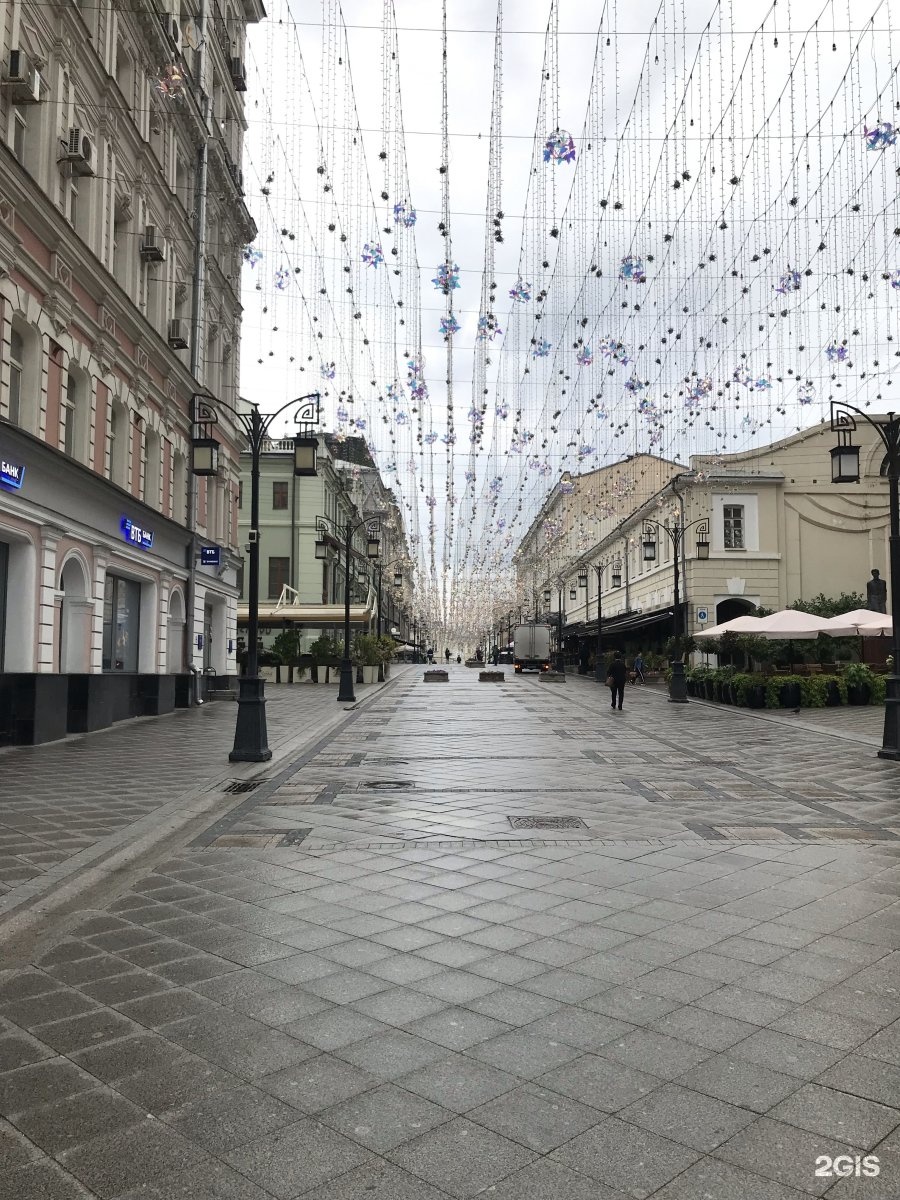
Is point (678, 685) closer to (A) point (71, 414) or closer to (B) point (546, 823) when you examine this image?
(A) point (71, 414)

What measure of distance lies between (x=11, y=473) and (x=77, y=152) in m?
7.17

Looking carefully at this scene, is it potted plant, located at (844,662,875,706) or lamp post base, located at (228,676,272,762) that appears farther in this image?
potted plant, located at (844,662,875,706)

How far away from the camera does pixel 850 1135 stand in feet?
10.5

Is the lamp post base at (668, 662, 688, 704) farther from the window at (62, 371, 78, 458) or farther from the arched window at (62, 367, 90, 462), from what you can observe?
the window at (62, 371, 78, 458)

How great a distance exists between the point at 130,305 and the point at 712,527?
30.5m

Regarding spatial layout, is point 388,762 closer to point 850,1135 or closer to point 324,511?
point 850,1135

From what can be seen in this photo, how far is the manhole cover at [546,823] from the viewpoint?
8.93 m

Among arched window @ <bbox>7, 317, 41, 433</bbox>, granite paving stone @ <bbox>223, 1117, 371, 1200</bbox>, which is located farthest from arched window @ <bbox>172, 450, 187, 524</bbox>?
granite paving stone @ <bbox>223, 1117, 371, 1200</bbox>

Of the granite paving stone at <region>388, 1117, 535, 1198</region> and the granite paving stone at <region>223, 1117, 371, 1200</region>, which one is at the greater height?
the granite paving stone at <region>388, 1117, 535, 1198</region>

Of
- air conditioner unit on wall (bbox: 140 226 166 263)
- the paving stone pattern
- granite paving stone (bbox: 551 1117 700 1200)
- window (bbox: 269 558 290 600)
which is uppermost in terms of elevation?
air conditioner unit on wall (bbox: 140 226 166 263)

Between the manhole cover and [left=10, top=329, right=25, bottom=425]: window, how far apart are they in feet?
40.2

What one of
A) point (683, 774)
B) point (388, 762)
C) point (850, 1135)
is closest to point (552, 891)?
point (850, 1135)

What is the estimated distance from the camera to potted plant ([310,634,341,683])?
42219mm

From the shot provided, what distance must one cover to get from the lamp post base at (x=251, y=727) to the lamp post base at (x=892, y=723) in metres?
9.69
